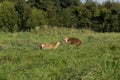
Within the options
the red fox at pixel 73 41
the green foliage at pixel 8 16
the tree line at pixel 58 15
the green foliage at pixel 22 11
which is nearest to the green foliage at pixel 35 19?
the tree line at pixel 58 15

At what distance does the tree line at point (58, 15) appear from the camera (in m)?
31.4

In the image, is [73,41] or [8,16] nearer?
[73,41]

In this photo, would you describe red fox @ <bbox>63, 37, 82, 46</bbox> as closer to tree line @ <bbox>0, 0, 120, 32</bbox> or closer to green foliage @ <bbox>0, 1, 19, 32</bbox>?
tree line @ <bbox>0, 0, 120, 32</bbox>

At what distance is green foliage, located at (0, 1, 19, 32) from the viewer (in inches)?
1220

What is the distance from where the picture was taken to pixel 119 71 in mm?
5926

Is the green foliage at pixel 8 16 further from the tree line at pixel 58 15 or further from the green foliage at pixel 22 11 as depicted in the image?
the green foliage at pixel 22 11

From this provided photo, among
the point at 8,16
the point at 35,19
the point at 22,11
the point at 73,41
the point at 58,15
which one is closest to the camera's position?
the point at 73,41

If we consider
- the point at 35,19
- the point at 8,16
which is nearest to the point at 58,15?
the point at 35,19

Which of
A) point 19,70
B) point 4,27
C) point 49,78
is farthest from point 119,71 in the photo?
point 4,27

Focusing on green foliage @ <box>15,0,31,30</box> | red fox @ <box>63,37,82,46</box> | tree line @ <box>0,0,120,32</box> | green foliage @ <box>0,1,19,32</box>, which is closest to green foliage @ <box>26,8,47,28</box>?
tree line @ <box>0,0,120,32</box>

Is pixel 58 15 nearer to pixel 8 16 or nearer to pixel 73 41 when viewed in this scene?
pixel 8 16

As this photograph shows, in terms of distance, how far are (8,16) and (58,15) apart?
513cm

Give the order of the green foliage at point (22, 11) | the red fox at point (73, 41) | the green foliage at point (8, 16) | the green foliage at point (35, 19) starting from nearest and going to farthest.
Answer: the red fox at point (73, 41) → the green foliage at point (8, 16) → the green foliage at point (35, 19) → the green foliage at point (22, 11)

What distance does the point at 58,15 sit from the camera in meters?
33.8
